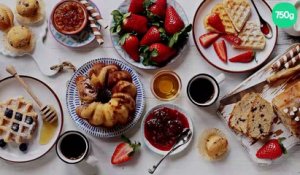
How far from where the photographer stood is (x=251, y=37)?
93.2 inches

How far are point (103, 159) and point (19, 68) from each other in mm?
465

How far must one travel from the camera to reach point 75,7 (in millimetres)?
2363

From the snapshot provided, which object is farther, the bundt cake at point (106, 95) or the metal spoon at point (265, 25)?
the metal spoon at point (265, 25)

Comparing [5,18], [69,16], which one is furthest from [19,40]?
[69,16]

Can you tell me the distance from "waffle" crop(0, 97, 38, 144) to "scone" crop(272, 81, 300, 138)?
890mm

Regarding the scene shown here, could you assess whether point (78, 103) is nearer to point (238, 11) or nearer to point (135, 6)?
point (135, 6)

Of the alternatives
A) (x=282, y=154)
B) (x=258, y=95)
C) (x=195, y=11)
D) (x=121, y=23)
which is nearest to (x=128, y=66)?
(x=121, y=23)

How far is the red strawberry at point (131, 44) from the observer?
2322mm

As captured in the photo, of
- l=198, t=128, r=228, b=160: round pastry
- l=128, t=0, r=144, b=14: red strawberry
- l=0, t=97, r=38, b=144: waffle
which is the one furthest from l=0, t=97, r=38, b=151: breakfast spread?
l=198, t=128, r=228, b=160: round pastry

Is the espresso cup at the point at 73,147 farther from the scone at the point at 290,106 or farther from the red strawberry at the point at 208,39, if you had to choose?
the scone at the point at 290,106

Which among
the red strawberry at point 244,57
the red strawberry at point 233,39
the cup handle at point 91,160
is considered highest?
the red strawberry at point 233,39

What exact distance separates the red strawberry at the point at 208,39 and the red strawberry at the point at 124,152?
443mm

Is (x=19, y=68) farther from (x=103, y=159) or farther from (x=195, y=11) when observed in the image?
(x=195, y=11)

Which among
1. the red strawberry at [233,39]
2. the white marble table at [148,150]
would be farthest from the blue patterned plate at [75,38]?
the red strawberry at [233,39]
